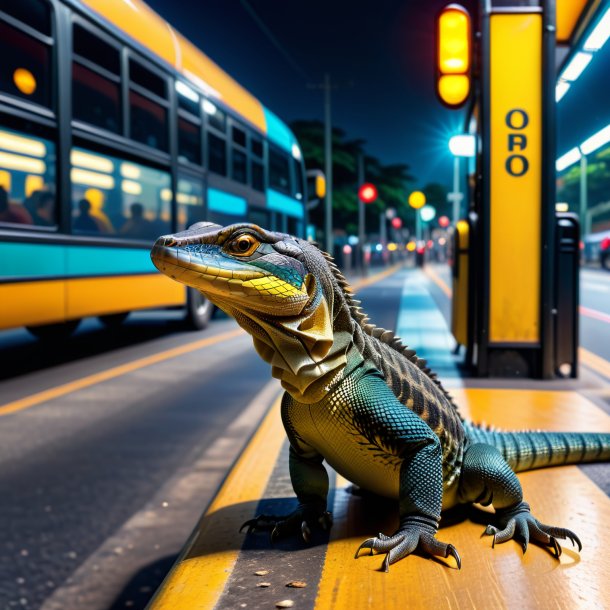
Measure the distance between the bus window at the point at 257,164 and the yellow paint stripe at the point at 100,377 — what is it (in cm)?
404

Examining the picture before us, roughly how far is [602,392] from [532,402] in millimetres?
853

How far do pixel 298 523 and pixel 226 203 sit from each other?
416 inches

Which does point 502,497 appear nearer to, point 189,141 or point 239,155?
point 189,141

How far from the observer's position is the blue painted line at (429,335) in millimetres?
6848

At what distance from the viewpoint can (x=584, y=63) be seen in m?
5.04

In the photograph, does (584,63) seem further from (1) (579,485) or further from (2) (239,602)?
(2) (239,602)

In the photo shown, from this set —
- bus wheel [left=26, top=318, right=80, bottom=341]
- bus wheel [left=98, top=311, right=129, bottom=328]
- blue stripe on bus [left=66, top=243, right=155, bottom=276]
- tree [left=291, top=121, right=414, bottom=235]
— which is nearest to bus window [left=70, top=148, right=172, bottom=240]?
blue stripe on bus [left=66, top=243, right=155, bottom=276]

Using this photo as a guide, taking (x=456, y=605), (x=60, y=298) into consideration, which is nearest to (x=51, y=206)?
(x=60, y=298)

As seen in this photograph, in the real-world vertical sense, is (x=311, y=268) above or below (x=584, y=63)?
below

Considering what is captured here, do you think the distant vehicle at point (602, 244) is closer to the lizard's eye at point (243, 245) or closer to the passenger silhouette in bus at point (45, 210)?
the passenger silhouette in bus at point (45, 210)

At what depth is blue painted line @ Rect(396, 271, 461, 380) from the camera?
6848 mm

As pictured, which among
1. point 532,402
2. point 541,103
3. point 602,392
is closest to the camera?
point 532,402

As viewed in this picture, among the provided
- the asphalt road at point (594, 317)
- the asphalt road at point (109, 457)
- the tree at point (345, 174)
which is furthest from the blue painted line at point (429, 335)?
the tree at point (345, 174)

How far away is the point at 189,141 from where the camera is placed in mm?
11164
